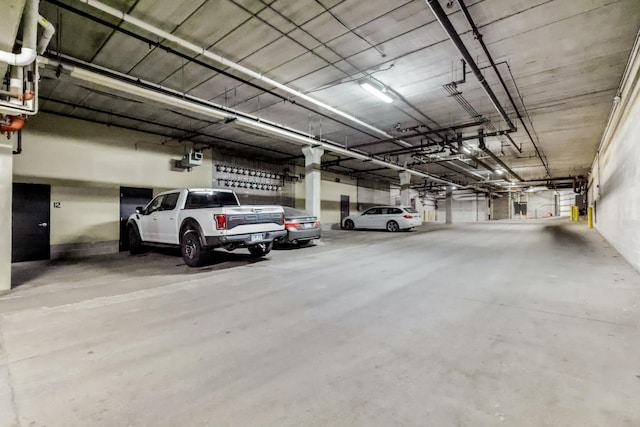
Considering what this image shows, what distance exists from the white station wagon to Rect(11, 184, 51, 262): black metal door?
497 inches

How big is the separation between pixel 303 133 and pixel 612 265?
8.49 metres

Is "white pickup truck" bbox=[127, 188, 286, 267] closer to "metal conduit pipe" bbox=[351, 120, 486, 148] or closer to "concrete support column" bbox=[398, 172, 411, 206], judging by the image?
"metal conduit pipe" bbox=[351, 120, 486, 148]

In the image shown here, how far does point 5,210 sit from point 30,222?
3.97m

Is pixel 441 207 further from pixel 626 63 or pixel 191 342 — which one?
pixel 191 342

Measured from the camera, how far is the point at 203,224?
550 centimetres

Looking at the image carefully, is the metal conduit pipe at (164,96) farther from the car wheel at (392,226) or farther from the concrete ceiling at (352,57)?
the car wheel at (392,226)

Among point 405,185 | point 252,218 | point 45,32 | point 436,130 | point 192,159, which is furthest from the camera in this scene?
point 405,185

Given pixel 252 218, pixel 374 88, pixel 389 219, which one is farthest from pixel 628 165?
pixel 389 219

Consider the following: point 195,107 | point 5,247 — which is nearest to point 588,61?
point 195,107

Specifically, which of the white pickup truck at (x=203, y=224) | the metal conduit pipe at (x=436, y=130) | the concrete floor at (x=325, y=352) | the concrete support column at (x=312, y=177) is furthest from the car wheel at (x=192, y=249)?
the metal conduit pipe at (x=436, y=130)

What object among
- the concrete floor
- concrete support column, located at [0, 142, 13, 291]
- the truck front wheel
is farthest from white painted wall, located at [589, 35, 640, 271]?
concrete support column, located at [0, 142, 13, 291]

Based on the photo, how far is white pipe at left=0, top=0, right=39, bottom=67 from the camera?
3.07m

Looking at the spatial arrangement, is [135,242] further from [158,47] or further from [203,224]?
[158,47]

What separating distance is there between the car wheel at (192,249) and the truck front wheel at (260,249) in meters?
1.61
